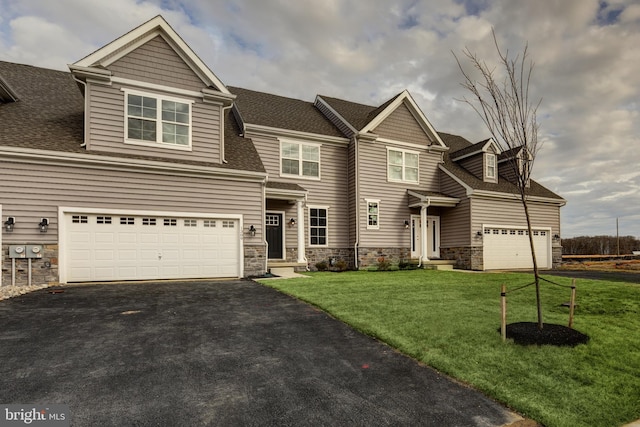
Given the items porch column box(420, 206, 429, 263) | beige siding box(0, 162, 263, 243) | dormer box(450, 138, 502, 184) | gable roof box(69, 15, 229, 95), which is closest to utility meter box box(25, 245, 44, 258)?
beige siding box(0, 162, 263, 243)

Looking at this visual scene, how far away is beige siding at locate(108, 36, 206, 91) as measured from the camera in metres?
11.7

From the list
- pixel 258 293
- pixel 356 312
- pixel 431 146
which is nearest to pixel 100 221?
pixel 258 293

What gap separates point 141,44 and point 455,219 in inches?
646

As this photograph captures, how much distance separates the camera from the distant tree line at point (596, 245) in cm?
3419

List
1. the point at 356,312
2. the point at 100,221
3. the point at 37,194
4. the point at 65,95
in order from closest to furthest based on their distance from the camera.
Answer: the point at 356,312 → the point at 37,194 → the point at 100,221 → the point at 65,95

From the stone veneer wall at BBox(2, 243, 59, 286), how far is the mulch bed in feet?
39.7

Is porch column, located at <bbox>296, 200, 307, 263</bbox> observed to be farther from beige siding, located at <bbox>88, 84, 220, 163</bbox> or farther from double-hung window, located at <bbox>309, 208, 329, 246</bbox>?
beige siding, located at <bbox>88, 84, 220, 163</bbox>

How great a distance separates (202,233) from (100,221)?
3175 millimetres

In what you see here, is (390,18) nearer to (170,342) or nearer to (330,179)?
(330,179)

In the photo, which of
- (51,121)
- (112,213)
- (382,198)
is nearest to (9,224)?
(112,213)

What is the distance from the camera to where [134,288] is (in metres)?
9.61

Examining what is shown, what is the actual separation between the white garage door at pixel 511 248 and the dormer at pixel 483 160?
10.5 feet

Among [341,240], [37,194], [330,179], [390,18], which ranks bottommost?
[341,240]

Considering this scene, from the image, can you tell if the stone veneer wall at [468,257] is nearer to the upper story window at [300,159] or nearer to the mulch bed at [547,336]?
the upper story window at [300,159]
